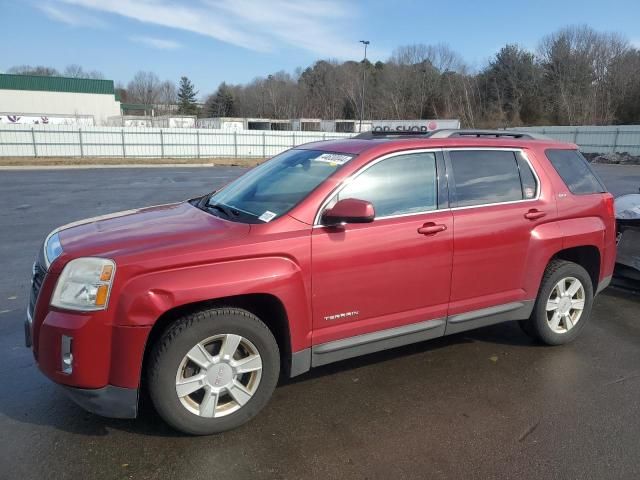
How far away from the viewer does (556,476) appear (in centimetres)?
277

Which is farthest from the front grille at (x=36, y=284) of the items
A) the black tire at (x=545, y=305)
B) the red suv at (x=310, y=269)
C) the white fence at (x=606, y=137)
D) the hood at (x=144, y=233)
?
the white fence at (x=606, y=137)

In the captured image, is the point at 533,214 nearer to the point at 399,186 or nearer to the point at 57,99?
the point at 399,186

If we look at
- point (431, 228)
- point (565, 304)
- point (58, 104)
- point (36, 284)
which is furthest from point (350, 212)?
point (58, 104)

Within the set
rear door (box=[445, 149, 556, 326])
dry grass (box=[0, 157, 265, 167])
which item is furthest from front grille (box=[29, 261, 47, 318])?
dry grass (box=[0, 157, 265, 167])

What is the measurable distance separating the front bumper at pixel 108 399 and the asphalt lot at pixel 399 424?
285mm

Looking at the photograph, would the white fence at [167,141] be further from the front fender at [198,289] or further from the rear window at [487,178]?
the front fender at [198,289]

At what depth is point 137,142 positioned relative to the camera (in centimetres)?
3488

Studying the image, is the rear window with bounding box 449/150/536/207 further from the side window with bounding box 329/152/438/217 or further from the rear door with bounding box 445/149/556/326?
the side window with bounding box 329/152/438/217

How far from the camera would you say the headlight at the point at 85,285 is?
108 inches

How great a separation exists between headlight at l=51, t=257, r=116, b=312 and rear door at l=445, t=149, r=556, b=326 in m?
2.41

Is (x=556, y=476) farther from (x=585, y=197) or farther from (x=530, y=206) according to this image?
(x=585, y=197)

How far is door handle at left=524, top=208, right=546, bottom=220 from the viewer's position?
4.11 m

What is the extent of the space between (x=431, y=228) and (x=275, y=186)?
1213mm

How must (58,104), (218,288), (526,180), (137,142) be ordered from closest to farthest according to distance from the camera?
1. (218,288)
2. (526,180)
3. (137,142)
4. (58,104)
